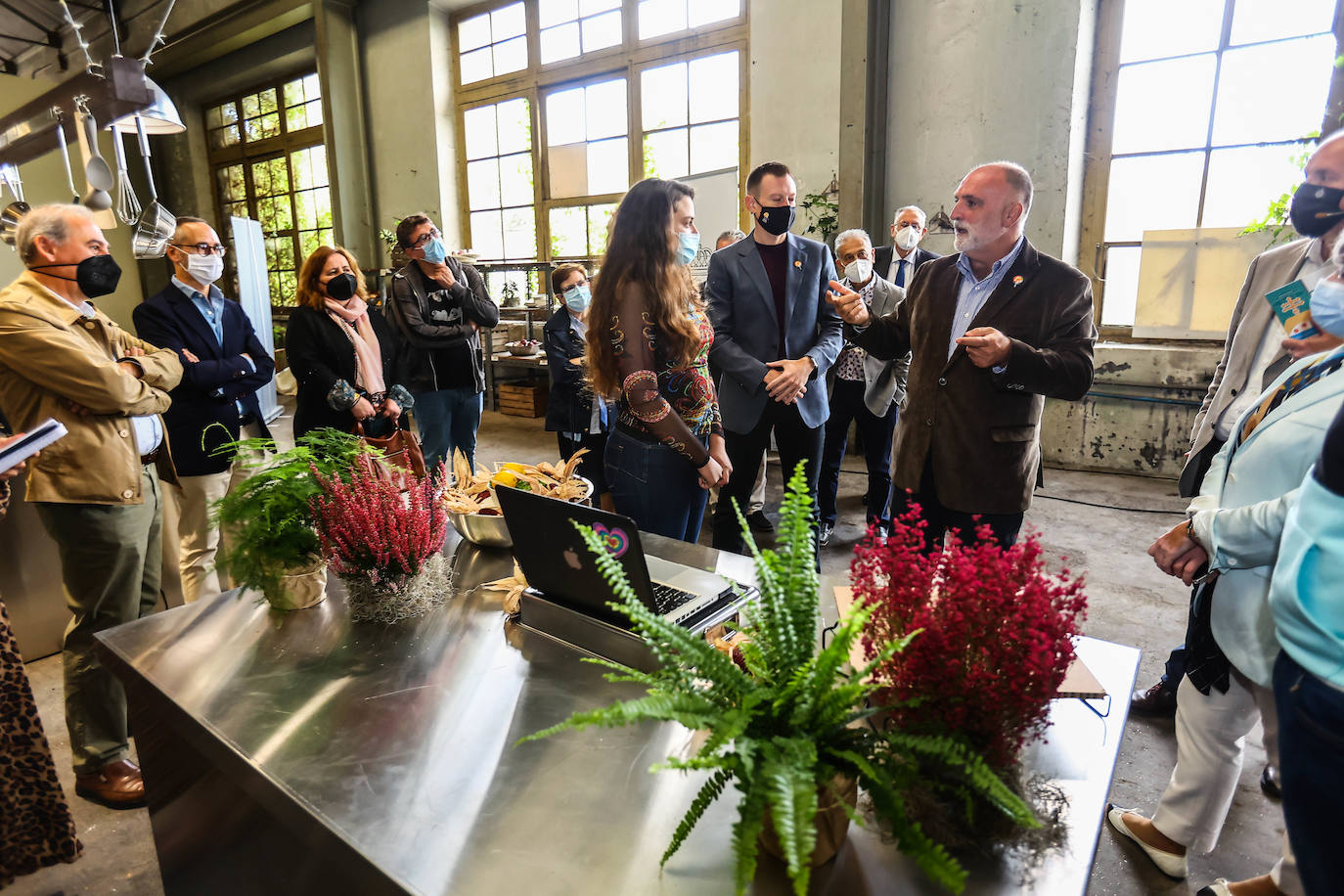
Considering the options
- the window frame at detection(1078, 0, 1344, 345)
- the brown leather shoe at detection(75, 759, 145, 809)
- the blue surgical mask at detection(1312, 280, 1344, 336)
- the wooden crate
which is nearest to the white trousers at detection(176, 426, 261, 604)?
the brown leather shoe at detection(75, 759, 145, 809)

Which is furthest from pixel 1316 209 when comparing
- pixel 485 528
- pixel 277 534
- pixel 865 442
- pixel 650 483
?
pixel 865 442

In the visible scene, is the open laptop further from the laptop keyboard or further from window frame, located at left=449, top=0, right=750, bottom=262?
window frame, located at left=449, top=0, right=750, bottom=262

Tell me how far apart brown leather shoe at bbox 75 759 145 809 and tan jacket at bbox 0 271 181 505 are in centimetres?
71

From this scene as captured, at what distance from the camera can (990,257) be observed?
2.11m

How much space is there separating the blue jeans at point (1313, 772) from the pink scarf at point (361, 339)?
289cm

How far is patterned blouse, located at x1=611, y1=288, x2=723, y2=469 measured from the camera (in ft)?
6.04

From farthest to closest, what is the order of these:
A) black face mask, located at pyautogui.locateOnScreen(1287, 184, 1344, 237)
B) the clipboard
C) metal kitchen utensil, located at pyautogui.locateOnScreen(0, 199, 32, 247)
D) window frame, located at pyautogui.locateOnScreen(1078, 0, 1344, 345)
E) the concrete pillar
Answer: the concrete pillar
window frame, located at pyautogui.locateOnScreen(1078, 0, 1344, 345)
metal kitchen utensil, located at pyautogui.locateOnScreen(0, 199, 32, 247)
black face mask, located at pyautogui.locateOnScreen(1287, 184, 1344, 237)
the clipboard

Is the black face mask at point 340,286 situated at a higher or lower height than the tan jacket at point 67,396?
higher

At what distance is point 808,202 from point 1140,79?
6.88 ft

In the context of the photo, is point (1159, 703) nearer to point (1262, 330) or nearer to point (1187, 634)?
point (1187, 634)

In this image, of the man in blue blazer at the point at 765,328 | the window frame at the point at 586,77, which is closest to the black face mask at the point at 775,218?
the man in blue blazer at the point at 765,328

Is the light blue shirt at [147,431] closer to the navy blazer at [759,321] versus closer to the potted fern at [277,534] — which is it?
the potted fern at [277,534]

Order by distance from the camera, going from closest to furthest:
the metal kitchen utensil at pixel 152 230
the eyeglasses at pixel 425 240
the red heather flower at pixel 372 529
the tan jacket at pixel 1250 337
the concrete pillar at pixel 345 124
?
the red heather flower at pixel 372 529, the tan jacket at pixel 1250 337, the metal kitchen utensil at pixel 152 230, the eyeglasses at pixel 425 240, the concrete pillar at pixel 345 124

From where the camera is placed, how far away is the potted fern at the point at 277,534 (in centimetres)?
131
